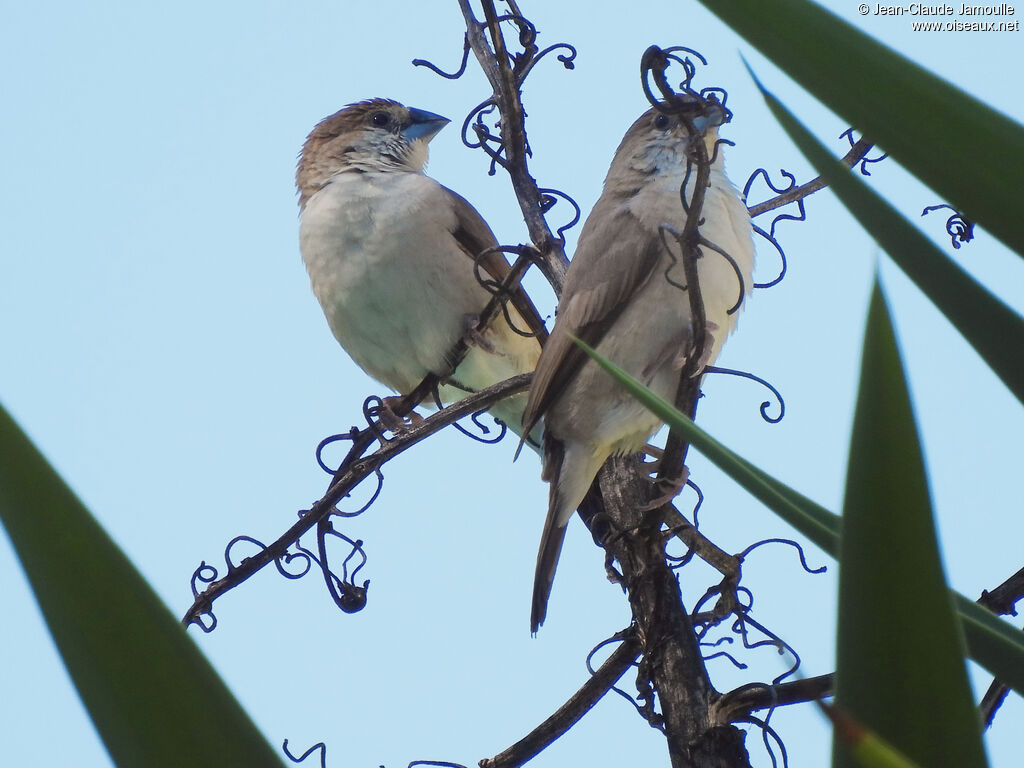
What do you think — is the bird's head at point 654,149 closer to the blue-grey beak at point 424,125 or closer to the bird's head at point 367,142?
the bird's head at point 367,142

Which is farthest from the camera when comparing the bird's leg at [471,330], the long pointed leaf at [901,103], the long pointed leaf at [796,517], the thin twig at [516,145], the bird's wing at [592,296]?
the bird's leg at [471,330]

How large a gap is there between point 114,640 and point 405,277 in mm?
3851

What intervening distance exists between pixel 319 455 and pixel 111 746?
8.46 feet

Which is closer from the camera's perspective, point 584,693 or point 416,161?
point 584,693

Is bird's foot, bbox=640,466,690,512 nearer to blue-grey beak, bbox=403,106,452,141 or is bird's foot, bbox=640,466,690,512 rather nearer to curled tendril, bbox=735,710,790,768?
curled tendril, bbox=735,710,790,768

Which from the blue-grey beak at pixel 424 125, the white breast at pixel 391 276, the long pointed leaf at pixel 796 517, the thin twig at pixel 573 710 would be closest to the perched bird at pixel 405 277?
the white breast at pixel 391 276

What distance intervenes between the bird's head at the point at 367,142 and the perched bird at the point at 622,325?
1.98 m

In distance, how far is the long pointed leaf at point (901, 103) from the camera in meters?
0.91

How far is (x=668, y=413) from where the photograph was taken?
1075mm

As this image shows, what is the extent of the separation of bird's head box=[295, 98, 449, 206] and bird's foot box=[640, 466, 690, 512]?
2.89 m

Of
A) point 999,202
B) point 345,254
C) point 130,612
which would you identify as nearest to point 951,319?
point 999,202

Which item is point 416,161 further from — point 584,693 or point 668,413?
point 668,413

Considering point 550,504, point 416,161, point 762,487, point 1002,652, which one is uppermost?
point 416,161

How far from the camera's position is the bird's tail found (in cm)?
306
